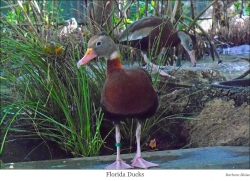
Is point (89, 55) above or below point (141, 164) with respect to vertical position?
above

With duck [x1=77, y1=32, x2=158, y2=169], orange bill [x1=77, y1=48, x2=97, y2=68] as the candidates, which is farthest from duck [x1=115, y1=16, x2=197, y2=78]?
orange bill [x1=77, y1=48, x2=97, y2=68]

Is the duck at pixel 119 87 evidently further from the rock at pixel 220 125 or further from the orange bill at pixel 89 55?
the rock at pixel 220 125

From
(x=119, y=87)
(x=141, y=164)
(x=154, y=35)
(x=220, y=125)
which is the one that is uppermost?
(x=119, y=87)

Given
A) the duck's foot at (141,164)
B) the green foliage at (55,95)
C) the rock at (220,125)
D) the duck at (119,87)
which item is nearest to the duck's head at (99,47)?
the duck at (119,87)

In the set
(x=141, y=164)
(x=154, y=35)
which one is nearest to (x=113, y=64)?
(x=141, y=164)

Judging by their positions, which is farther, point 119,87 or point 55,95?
point 55,95

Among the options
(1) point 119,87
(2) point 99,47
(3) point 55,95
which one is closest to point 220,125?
(3) point 55,95

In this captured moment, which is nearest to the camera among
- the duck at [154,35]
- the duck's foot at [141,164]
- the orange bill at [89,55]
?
the orange bill at [89,55]

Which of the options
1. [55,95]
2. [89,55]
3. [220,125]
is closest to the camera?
[89,55]

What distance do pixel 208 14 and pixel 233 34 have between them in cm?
293

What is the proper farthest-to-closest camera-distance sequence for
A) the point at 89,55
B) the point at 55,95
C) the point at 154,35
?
the point at 154,35 < the point at 55,95 < the point at 89,55

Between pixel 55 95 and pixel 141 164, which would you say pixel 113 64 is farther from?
pixel 55 95

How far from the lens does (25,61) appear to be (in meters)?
2.75
